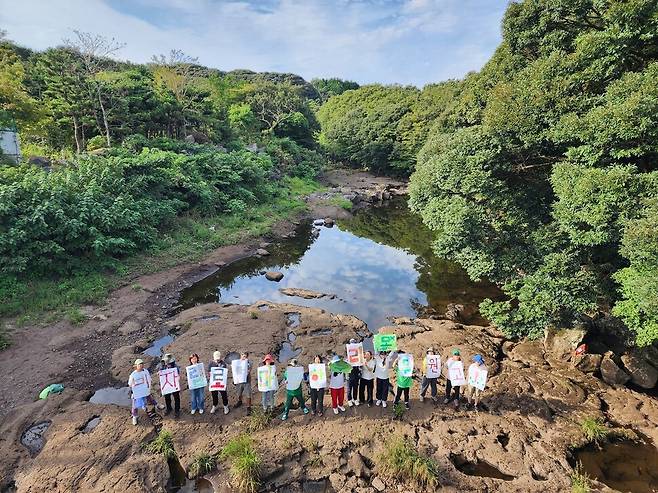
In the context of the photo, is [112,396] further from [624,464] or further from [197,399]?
[624,464]

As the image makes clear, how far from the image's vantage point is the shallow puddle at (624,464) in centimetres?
924

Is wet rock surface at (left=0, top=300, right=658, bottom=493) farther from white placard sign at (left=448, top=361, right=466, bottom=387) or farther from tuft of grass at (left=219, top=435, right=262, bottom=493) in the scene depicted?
white placard sign at (left=448, top=361, right=466, bottom=387)

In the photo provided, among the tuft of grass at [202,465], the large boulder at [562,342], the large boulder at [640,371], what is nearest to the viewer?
the tuft of grass at [202,465]

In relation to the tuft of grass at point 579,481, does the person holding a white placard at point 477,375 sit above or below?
above

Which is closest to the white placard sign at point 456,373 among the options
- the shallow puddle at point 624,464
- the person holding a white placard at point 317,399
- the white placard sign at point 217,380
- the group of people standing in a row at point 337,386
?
the group of people standing in a row at point 337,386

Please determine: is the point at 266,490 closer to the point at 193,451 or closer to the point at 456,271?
the point at 193,451

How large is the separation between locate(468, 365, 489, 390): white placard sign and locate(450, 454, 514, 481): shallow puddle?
6.27ft

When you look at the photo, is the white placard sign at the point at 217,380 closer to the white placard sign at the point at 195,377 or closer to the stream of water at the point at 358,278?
the white placard sign at the point at 195,377

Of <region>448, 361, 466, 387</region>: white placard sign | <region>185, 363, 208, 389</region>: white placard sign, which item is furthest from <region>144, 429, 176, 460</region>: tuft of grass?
<region>448, 361, 466, 387</region>: white placard sign

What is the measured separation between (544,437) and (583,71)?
1131 centimetres

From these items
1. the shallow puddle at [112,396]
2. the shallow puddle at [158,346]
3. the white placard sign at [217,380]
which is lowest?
the shallow puddle at [112,396]

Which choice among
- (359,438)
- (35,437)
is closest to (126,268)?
(35,437)

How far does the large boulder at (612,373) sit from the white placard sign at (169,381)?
1370 centimetres

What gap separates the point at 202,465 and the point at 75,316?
10.4 meters
